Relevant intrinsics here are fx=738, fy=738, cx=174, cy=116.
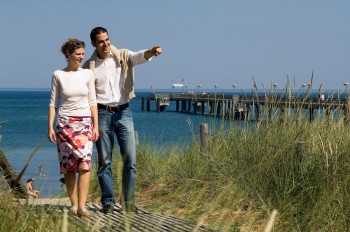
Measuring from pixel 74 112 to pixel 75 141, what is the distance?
0.25 meters

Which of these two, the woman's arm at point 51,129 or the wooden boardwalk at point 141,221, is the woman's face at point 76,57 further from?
the wooden boardwalk at point 141,221

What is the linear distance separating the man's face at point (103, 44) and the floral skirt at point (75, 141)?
2.08ft

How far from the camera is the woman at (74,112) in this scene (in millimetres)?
6324

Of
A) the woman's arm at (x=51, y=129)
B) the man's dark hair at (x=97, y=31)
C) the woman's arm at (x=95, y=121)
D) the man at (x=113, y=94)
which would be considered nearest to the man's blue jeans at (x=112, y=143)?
the man at (x=113, y=94)

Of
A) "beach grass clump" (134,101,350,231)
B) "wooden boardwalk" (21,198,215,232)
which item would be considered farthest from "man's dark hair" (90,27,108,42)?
"beach grass clump" (134,101,350,231)

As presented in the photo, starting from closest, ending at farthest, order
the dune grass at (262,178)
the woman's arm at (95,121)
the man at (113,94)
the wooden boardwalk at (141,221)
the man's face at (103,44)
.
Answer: the wooden boardwalk at (141,221)
the dune grass at (262,178)
the woman's arm at (95,121)
the man's face at (103,44)
the man at (113,94)

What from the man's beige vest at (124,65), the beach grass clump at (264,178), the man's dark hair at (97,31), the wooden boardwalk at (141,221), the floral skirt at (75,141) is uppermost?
the man's dark hair at (97,31)

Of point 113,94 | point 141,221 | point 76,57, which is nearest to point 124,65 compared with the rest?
point 113,94

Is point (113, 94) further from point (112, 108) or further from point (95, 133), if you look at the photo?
point (95, 133)

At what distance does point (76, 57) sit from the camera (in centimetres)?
634

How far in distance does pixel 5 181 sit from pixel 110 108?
1.37m

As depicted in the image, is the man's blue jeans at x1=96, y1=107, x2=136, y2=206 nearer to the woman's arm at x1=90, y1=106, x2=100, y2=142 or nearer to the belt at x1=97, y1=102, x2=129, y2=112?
the belt at x1=97, y1=102, x2=129, y2=112

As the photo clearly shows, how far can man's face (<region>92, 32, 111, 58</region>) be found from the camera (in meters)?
6.56

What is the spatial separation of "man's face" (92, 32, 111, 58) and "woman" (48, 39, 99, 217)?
26 cm
